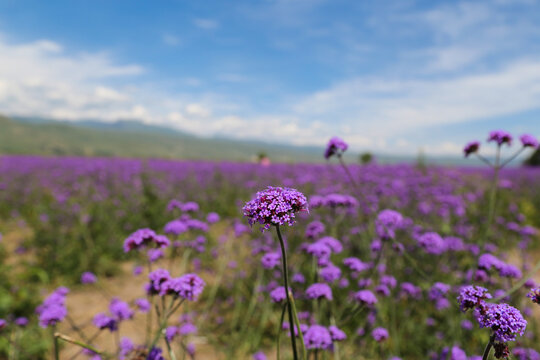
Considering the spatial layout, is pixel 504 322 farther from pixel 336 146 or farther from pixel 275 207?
pixel 336 146

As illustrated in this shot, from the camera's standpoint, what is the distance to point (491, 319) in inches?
45.0

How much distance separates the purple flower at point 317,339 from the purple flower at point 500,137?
2.49m

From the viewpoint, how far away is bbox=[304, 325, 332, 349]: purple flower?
1.79 meters

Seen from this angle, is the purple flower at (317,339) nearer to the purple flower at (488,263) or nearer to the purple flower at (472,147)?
the purple flower at (488,263)

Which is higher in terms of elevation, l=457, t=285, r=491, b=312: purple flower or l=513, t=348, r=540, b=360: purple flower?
l=457, t=285, r=491, b=312: purple flower

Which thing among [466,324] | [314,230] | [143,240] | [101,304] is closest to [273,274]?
[314,230]

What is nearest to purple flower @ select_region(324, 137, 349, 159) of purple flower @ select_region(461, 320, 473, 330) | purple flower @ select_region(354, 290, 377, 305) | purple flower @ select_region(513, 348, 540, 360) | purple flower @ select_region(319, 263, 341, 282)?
purple flower @ select_region(319, 263, 341, 282)

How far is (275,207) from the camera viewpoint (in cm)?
118

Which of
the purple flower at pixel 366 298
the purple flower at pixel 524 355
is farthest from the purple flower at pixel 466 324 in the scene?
the purple flower at pixel 366 298

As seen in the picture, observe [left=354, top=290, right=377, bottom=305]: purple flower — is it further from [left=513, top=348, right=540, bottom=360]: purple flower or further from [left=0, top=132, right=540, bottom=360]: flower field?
[left=513, top=348, right=540, bottom=360]: purple flower

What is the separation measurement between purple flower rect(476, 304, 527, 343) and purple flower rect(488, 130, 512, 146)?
2.30 metres

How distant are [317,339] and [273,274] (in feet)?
8.55

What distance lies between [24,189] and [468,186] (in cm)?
1537

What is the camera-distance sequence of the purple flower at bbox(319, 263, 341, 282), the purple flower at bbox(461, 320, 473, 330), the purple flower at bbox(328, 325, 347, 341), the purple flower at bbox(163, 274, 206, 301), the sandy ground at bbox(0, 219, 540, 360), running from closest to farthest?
the purple flower at bbox(163, 274, 206, 301) → the purple flower at bbox(328, 325, 347, 341) → the purple flower at bbox(319, 263, 341, 282) → the purple flower at bbox(461, 320, 473, 330) → the sandy ground at bbox(0, 219, 540, 360)
